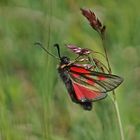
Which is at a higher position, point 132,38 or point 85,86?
point 132,38

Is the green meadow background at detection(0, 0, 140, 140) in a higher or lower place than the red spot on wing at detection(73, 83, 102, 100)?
higher

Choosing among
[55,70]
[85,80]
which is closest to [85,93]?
[85,80]

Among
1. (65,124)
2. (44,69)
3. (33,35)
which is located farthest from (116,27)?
(44,69)

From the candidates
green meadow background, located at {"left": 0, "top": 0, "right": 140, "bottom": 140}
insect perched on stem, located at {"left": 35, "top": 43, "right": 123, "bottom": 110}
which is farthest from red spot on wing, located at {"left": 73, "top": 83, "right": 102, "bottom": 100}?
green meadow background, located at {"left": 0, "top": 0, "right": 140, "bottom": 140}

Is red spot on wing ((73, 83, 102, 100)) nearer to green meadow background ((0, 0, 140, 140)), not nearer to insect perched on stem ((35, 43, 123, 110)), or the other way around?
insect perched on stem ((35, 43, 123, 110))

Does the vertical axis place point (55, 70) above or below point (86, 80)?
above

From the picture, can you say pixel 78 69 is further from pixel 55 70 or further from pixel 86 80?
pixel 55 70

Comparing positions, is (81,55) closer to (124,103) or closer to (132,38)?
(124,103)
